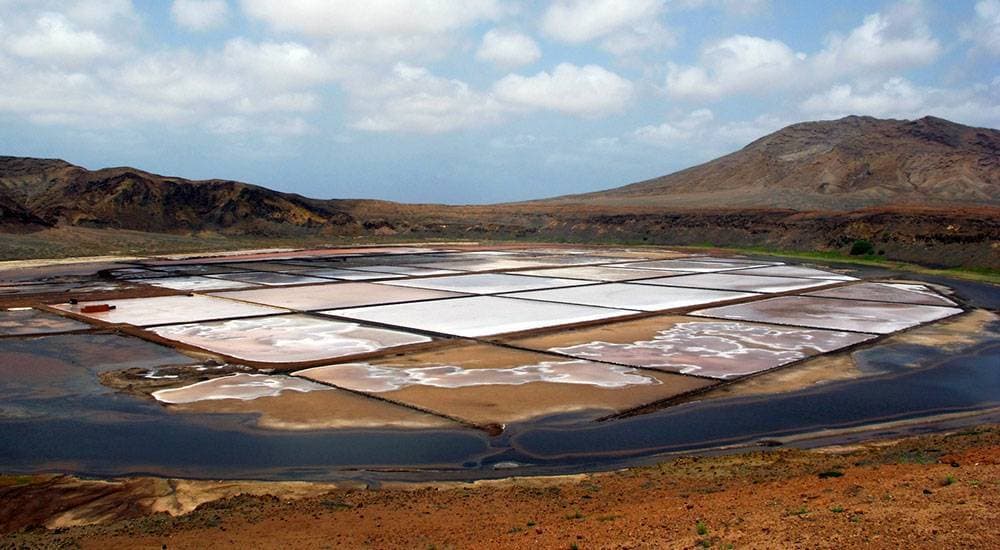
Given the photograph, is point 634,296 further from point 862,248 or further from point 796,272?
point 862,248

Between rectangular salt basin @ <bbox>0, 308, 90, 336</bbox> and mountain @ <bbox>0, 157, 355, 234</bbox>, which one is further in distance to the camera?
mountain @ <bbox>0, 157, 355, 234</bbox>

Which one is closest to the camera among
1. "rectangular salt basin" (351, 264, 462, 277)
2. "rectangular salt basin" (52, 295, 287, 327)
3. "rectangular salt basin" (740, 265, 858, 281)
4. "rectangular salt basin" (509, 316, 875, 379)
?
"rectangular salt basin" (509, 316, 875, 379)

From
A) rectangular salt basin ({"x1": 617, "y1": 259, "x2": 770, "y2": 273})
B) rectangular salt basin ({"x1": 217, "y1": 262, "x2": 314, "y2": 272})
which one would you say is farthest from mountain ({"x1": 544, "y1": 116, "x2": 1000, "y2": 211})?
rectangular salt basin ({"x1": 217, "y1": 262, "x2": 314, "y2": 272})

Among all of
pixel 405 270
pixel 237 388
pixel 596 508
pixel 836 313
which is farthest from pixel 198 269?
pixel 596 508

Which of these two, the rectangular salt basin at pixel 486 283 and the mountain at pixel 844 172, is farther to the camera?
the mountain at pixel 844 172

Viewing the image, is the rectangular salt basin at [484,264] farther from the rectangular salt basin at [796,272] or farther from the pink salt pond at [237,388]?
the pink salt pond at [237,388]

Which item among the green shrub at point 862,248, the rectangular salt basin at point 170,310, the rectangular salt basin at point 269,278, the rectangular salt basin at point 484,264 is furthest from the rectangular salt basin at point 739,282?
the rectangular salt basin at point 170,310

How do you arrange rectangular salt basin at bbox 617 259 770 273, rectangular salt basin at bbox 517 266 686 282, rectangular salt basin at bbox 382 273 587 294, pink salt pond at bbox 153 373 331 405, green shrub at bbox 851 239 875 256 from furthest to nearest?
1. green shrub at bbox 851 239 875 256
2. rectangular salt basin at bbox 617 259 770 273
3. rectangular salt basin at bbox 517 266 686 282
4. rectangular salt basin at bbox 382 273 587 294
5. pink salt pond at bbox 153 373 331 405

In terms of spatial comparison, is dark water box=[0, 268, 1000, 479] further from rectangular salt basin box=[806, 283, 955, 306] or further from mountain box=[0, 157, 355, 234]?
mountain box=[0, 157, 355, 234]
